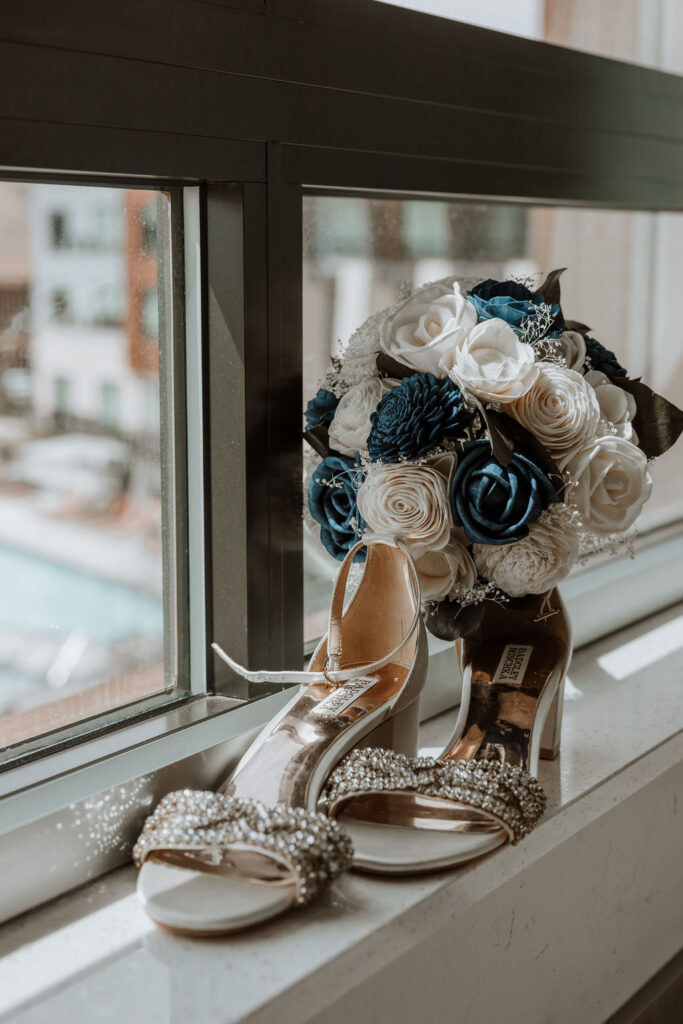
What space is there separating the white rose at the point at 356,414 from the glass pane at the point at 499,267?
2.6 inches

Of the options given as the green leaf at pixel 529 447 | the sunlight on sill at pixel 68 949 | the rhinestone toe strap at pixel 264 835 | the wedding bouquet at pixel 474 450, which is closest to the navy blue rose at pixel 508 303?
the wedding bouquet at pixel 474 450

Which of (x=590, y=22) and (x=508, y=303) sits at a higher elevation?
(x=590, y=22)

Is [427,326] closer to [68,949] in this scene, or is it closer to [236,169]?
[236,169]

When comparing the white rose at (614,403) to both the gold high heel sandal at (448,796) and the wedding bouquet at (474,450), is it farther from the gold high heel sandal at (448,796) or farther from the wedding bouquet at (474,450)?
the gold high heel sandal at (448,796)

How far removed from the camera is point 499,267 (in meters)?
1.41

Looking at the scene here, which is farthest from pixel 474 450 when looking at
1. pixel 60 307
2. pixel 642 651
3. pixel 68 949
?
pixel 642 651

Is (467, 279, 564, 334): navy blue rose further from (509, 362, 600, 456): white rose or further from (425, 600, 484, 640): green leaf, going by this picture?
(425, 600, 484, 640): green leaf

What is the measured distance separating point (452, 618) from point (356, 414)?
190mm

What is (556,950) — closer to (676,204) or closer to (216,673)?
(216,673)

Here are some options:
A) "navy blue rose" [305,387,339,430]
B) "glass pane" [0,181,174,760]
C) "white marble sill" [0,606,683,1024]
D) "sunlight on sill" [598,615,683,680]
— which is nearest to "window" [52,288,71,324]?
"glass pane" [0,181,174,760]

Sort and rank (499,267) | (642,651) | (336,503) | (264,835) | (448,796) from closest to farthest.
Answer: (264,835)
(448,796)
(336,503)
(642,651)
(499,267)

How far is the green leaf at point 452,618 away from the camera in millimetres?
864

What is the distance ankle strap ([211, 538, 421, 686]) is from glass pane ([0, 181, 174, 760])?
0.42ft

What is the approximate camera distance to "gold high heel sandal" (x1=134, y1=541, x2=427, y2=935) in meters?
0.69
